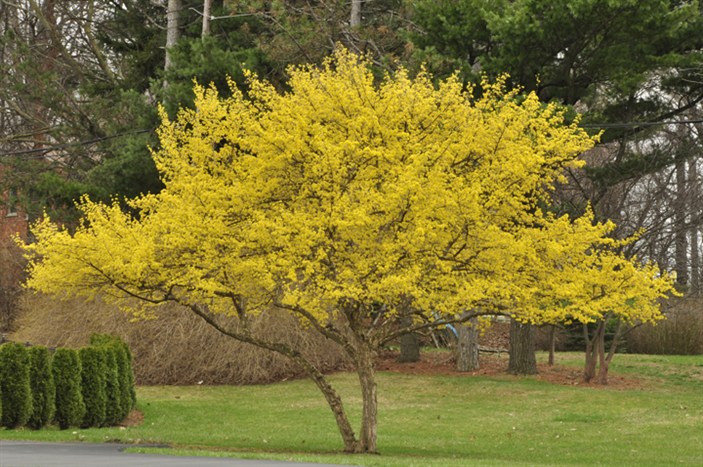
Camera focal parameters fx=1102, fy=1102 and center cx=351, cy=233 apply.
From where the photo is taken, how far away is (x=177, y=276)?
1438cm

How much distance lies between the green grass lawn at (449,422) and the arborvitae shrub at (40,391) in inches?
19.3

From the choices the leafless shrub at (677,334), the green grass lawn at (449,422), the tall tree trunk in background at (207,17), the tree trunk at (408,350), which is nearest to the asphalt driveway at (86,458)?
the green grass lawn at (449,422)

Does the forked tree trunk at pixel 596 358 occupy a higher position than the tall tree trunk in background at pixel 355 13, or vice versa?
the tall tree trunk in background at pixel 355 13

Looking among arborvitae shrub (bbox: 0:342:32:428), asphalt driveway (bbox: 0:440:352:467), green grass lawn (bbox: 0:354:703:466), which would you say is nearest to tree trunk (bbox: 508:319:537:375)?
green grass lawn (bbox: 0:354:703:466)

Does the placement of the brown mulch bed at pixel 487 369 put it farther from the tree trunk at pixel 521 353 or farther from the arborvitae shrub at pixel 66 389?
the arborvitae shrub at pixel 66 389

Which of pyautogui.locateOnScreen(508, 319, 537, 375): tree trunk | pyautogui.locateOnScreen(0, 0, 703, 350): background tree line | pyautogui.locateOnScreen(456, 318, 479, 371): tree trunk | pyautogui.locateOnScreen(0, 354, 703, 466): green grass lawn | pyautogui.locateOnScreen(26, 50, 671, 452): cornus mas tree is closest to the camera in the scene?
pyautogui.locateOnScreen(26, 50, 671, 452): cornus mas tree

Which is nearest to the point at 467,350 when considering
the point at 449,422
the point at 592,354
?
the point at 592,354

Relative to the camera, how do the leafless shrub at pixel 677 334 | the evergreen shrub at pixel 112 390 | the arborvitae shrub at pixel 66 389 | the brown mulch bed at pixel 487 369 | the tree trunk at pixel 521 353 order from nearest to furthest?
the arborvitae shrub at pixel 66 389
the evergreen shrub at pixel 112 390
the brown mulch bed at pixel 487 369
the tree trunk at pixel 521 353
the leafless shrub at pixel 677 334

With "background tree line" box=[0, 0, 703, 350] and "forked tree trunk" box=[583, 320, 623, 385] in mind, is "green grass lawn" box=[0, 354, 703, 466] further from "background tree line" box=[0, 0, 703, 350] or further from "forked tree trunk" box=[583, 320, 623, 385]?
"background tree line" box=[0, 0, 703, 350]

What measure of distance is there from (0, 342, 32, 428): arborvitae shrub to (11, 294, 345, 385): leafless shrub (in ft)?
27.7

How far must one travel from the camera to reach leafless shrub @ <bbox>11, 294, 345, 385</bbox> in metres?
25.1

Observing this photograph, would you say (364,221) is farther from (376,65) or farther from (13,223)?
(13,223)

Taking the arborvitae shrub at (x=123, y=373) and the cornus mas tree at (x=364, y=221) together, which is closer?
the cornus mas tree at (x=364, y=221)

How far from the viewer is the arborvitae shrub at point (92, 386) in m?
17.7
